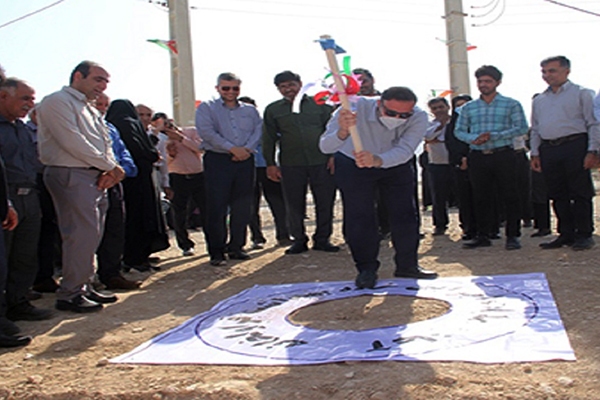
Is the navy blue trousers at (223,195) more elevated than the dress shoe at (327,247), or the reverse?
the navy blue trousers at (223,195)

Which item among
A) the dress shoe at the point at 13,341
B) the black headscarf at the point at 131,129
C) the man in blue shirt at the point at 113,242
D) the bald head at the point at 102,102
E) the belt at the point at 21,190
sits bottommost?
the dress shoe at the point at 13,341

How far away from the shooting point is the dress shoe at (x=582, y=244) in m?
5.98

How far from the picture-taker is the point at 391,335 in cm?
352

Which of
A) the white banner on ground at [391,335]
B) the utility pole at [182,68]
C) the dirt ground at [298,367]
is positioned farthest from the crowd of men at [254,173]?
the utility pole at [182,68]

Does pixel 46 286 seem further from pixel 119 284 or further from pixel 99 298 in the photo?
pixel 99 298

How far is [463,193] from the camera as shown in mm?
7395

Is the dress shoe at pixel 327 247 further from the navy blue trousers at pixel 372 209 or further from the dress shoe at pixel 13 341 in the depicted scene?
the dress shoe at pixel 13 341

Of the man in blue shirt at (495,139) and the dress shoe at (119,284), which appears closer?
the dress shoe at (119,284)

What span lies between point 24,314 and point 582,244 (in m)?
4.64

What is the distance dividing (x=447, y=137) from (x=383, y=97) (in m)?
2.87

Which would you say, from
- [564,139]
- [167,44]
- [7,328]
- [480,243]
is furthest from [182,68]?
[7,328]

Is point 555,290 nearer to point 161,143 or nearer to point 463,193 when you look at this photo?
point 463,193

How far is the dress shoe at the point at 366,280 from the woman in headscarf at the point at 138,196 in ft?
7.80

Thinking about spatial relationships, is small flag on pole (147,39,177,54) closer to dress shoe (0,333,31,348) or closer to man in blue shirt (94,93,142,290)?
man in blue shirt (94,93,142,290)
